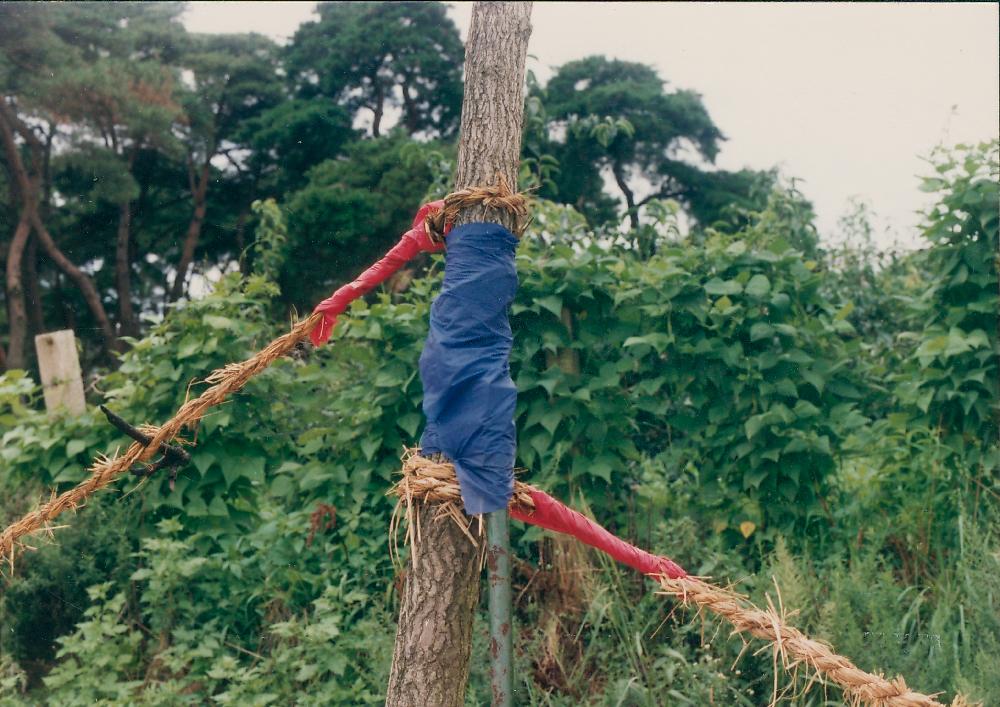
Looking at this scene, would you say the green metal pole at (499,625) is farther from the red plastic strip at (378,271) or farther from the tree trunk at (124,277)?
the tree trunk at (124,277)

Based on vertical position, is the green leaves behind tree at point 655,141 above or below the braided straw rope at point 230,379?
above

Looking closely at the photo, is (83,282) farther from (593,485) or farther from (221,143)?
(593,485)

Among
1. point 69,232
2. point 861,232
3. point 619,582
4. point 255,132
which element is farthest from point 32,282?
point 619,582

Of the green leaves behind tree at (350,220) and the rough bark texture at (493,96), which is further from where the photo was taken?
the green leaves behind tree at (350,220)

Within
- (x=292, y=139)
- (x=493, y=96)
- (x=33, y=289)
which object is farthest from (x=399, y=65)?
(x=493, y=96)

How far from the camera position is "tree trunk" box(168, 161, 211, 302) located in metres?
14.8

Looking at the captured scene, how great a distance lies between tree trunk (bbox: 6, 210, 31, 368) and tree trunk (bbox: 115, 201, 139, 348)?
1472mm

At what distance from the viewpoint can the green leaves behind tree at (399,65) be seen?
1404cm

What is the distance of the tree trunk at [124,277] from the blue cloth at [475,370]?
14.1 m

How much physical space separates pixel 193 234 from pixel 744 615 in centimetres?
1509

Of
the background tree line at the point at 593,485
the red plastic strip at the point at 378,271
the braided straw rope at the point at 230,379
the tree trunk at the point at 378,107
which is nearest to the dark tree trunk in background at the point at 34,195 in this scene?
the tree trunk at the point at 378,107

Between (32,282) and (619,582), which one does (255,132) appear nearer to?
(32,282)

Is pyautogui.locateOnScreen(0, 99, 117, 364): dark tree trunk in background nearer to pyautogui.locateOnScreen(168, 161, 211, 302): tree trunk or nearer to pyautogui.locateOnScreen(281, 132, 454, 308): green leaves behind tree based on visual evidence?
pyautogui.locateOnScreen(168, 161, 211, 302): tree trunk

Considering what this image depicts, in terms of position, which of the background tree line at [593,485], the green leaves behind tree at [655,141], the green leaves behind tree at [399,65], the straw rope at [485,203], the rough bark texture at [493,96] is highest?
the green leaves behind tree at [399,65]
